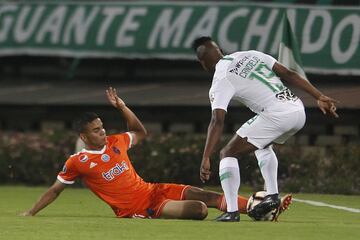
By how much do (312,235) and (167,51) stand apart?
11.9 m

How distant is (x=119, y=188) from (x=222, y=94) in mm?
1469

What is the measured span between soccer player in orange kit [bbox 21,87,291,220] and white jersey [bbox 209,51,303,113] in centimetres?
98

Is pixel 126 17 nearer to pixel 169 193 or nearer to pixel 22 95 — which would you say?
pixel 22 95

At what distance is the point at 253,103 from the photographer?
13328mm

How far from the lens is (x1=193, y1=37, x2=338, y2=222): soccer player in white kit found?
13.1 meters

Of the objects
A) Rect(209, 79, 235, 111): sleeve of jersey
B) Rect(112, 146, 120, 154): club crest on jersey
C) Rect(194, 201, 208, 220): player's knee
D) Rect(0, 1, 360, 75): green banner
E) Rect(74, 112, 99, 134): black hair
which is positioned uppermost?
Rect(0, 1, 360, 75): green banner

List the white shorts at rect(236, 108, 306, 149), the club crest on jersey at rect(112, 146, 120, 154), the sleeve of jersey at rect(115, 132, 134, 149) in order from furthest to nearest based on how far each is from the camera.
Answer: the sleeve of jersey at rect(115, 132, 134, 149) → the club crest on jersey at rect(112, 146, 120, 154) → the white shorts at rect(236, 108, 306, 149)

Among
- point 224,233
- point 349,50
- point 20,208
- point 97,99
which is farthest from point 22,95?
point 224,233

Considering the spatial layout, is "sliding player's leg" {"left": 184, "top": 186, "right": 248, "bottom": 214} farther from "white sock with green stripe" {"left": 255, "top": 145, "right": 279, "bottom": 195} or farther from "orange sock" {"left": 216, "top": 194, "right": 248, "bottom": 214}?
"white sock with green stripe" {"left": 255, "top": 145, "right": 279, "bottom": 195}

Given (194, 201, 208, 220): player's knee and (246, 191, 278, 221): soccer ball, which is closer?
(246, 191, 278, 221): soccer ball

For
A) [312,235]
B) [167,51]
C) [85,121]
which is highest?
[167,51]

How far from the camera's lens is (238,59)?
13297 mm

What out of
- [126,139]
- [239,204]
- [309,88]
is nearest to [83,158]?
[126,139]

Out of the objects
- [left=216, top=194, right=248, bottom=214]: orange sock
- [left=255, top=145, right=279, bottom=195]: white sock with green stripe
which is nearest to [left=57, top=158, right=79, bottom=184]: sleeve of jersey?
[left=216, top=194, right=248, bottom=214]: orange sock
